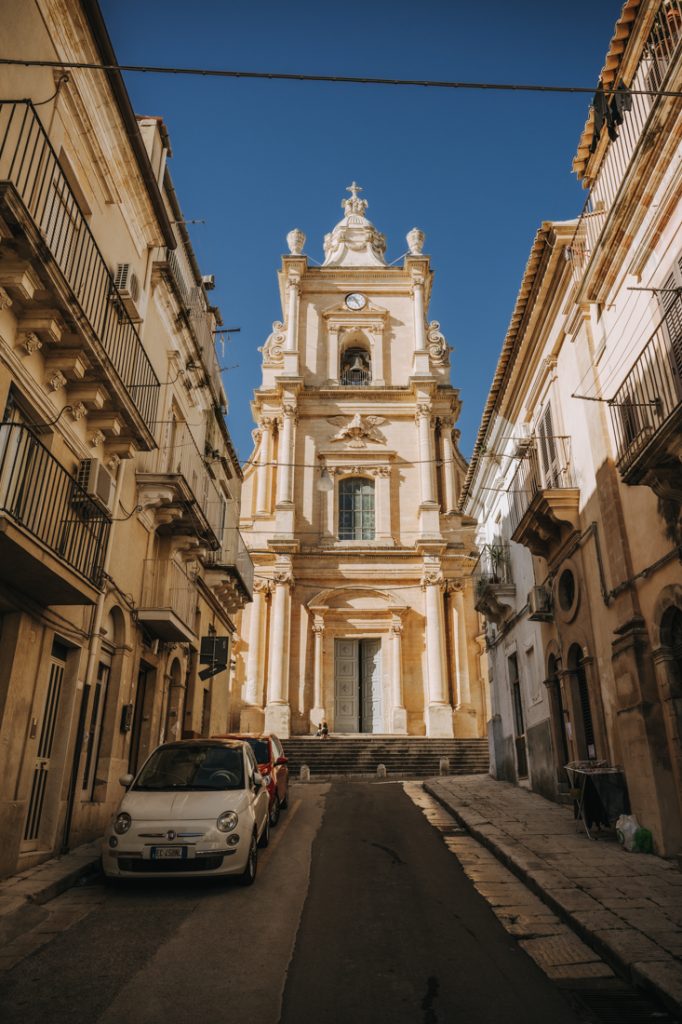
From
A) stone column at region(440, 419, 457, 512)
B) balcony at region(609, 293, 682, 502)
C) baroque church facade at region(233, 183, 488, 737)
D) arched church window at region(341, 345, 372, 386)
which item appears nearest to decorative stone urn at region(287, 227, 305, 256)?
baroque church facade at region(233, 183, 488, 737)

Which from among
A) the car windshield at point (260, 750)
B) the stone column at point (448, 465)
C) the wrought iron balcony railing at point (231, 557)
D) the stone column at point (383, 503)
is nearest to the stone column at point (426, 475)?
the stone column at point (448, 465)

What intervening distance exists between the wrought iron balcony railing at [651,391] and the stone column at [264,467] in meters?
22.3

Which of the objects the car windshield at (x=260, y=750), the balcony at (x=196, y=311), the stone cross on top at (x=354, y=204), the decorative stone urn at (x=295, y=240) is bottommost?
the car windshield at (x=260, y=750)

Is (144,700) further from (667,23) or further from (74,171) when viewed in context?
(667,23)

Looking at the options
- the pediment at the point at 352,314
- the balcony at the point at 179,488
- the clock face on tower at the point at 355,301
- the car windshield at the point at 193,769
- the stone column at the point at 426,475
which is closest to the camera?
the car windshield at the point at 193,769

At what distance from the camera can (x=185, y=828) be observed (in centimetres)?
770

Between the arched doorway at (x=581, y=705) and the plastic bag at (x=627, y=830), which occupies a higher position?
the arched doorway at (x=581, y=705)

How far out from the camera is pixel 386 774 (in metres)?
21.7

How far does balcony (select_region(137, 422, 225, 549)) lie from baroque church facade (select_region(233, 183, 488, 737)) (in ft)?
37.4

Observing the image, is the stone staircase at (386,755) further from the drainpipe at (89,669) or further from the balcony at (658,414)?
the balcony at (658,414)

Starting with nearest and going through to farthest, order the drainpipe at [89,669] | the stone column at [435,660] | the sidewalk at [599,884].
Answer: the sidewalk at [599,884], the drainpipe at [89,669], the stone column at [435,660]

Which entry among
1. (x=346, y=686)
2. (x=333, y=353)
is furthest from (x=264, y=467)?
(x=346, y=686)

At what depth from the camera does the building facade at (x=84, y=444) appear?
26.5 ft

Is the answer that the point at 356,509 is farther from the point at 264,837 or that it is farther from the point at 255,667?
the point at 264,837
